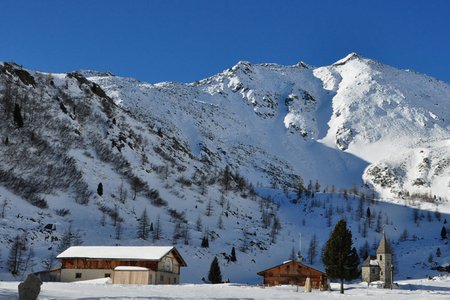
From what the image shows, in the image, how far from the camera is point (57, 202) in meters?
119

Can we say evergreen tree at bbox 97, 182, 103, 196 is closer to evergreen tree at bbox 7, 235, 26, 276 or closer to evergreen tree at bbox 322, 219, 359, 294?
evergreen tree at bbox 7, 235, 26, 276

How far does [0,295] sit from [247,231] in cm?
11588

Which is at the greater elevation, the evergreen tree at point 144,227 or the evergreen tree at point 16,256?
the evergreen tree at point 144,227

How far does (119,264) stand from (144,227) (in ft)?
142

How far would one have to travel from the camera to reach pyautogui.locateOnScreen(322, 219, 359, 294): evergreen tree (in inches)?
2837

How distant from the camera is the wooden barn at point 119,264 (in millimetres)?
73812

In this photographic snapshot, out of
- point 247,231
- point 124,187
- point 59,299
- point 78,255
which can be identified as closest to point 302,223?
point 247,231

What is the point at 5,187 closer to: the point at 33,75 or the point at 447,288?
the point at 33,75

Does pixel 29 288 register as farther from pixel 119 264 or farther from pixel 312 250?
pixel 312 250

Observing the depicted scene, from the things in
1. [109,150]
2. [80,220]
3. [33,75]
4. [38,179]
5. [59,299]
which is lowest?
[59,299]

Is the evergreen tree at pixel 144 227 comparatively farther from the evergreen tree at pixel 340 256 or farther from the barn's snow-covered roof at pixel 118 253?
the evergreen tree at pixel 340 256

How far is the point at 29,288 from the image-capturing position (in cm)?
3216

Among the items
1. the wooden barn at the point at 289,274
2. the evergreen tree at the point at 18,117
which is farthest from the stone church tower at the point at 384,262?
the evergreen tree at the point at 18,117

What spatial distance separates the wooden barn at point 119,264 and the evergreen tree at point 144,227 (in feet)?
124
